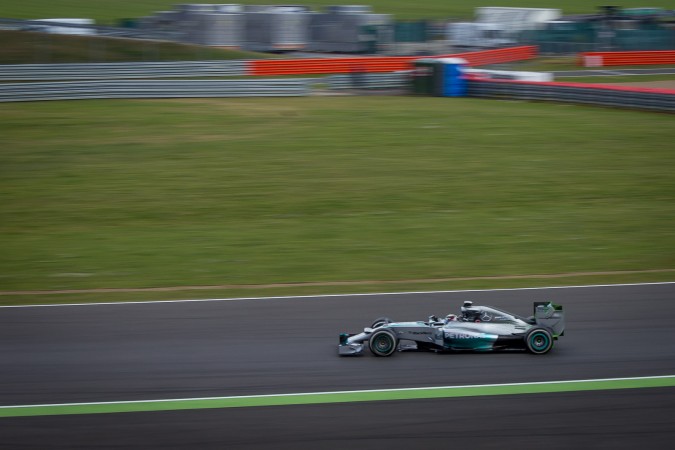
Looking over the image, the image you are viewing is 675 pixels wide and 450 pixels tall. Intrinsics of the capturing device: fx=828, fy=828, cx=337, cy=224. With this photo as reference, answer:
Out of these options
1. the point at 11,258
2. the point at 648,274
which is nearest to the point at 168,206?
the point at 11,258

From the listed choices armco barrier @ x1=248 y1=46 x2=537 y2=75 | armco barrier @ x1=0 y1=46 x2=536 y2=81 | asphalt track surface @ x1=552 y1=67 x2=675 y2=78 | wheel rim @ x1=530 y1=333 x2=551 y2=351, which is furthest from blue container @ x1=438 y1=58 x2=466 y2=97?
wheel rim @ x1=530 y1=333 x2=551 y2=351

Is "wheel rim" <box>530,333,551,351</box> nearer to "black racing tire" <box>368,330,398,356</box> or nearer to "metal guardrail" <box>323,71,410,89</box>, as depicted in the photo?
"black racing tire" <box>368,330,398,356</box>

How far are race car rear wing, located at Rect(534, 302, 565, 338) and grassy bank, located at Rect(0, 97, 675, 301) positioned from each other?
123 inches

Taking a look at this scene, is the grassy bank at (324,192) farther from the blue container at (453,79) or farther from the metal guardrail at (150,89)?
the blue container at (453,79)

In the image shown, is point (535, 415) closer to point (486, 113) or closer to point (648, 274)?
point (648, 274)

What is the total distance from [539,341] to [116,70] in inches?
1087

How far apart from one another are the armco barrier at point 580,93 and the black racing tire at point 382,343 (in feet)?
63.0

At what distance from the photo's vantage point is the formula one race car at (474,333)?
8.34 meters

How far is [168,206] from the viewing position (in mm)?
16219

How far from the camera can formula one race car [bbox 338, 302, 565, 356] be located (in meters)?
8.34

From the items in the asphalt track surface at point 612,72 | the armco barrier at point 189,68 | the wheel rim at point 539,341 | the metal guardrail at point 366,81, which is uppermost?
the armco barrier at point 189,68

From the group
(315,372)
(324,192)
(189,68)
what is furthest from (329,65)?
(315,372)

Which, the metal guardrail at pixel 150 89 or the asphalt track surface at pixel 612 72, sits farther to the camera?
the asphalt track surface at pixel 612 72

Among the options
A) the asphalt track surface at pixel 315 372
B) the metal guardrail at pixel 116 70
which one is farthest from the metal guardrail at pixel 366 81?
the asphalt track surface at pixel 315 372
